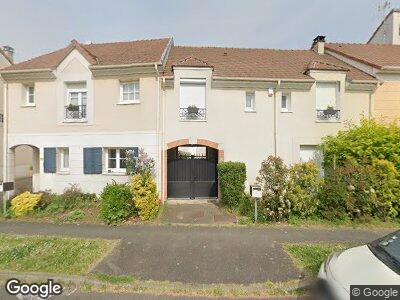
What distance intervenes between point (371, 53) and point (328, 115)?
6222 mm

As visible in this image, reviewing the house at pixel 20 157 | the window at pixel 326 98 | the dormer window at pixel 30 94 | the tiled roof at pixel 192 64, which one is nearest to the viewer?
the tiled roof at pixel 192 64

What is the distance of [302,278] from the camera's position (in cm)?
473

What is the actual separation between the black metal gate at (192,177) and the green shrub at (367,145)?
4868 mm

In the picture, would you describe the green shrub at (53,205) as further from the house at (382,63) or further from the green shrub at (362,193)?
the house at (382,63)

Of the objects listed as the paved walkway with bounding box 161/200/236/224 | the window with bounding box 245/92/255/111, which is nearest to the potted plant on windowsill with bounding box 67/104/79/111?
the paved walkway with bounding box 161/200/236/224

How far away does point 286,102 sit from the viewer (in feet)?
38.7

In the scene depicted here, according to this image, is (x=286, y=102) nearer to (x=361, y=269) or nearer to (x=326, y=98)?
(x=326, y=98)

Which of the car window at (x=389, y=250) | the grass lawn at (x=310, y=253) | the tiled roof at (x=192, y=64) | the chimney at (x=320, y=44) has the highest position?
the chimney at (x=320, y=44)

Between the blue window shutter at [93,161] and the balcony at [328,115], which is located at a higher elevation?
the balcony at [328,115]

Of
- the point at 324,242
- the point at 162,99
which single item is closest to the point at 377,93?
the point at 324,242

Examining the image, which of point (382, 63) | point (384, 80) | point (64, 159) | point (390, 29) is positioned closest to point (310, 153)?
point (384, 80)

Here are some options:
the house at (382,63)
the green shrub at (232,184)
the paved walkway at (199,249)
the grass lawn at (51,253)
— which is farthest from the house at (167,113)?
the grass lawn at (51,253)

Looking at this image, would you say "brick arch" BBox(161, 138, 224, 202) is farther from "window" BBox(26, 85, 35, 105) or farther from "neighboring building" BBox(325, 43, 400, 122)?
"neighboring building" BBox(325, 43, 400, 122)

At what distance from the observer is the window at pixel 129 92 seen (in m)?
11.2
